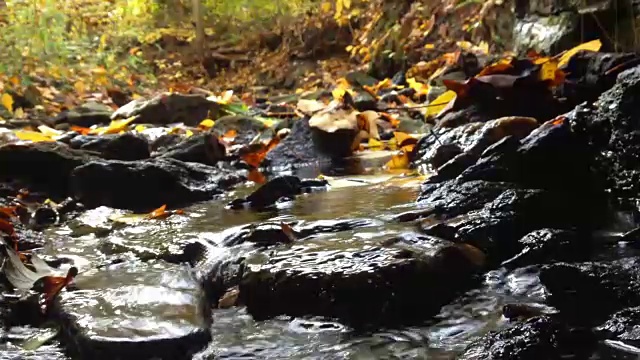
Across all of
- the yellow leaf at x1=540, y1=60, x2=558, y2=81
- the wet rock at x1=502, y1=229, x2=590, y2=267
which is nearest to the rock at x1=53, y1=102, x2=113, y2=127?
the yellow leaf at x1=540, y1=60, x2=558, y2=81

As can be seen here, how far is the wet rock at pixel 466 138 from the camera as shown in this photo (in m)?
3.36

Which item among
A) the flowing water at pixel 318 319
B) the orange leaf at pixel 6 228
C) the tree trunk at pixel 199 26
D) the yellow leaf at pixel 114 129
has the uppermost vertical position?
the tree trunk at pixel 199 26

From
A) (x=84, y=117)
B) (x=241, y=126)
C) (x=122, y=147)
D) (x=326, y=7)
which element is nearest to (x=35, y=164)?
(x=122, y=147)

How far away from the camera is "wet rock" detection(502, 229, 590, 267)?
2.08 meters

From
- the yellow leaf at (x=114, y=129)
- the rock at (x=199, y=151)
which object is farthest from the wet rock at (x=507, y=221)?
the yellow leaf at (x=114, y=129)

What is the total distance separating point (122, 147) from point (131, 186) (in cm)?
84

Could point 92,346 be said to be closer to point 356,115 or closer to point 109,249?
point 109,249

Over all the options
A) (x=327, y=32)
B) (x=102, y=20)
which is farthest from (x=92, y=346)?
(x=102, y=20)

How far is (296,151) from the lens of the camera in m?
4.63

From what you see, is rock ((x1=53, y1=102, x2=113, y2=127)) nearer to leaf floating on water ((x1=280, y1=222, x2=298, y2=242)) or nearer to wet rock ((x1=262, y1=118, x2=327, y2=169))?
wet rock ((x1=262, y1=118, x2=327, y2=169))

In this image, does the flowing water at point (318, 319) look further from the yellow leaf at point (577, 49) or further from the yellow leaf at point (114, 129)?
the yellow leaf at point (114, 129)

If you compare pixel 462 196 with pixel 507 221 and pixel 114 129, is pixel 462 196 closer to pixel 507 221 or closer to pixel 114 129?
pixel 507 221

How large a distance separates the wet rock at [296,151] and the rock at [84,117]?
241cm

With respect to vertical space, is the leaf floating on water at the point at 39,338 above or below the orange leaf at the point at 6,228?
below
